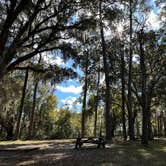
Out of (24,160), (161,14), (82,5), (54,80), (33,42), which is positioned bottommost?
(24,160)

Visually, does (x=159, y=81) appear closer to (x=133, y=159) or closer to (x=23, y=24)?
(x=23, y=24)

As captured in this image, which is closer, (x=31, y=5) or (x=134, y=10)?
(x=31, y=5)

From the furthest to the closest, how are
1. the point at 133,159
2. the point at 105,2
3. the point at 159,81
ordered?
the point at 159,81 → the point at 105,2 → the point at 133,159

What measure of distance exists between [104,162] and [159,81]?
23.5 m

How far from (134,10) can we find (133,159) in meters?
16.9

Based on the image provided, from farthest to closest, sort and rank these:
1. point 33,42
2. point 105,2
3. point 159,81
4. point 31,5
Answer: point 159,81 < point 33,42 < point 105,2 < point 31,5

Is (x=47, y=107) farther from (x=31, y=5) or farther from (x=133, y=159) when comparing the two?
(x=133, y=159)

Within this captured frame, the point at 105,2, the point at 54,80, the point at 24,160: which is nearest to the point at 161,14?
the point at 105,2

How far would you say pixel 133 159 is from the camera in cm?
1206

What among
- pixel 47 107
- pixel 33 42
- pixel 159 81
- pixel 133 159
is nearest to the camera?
pixel 133 159

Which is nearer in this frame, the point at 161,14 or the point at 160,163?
the point at 160,163

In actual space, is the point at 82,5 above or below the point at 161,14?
below

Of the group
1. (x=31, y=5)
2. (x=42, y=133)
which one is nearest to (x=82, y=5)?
(x=31, y=5)

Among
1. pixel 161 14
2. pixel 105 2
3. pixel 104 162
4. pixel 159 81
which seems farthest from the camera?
pixel 159 81
